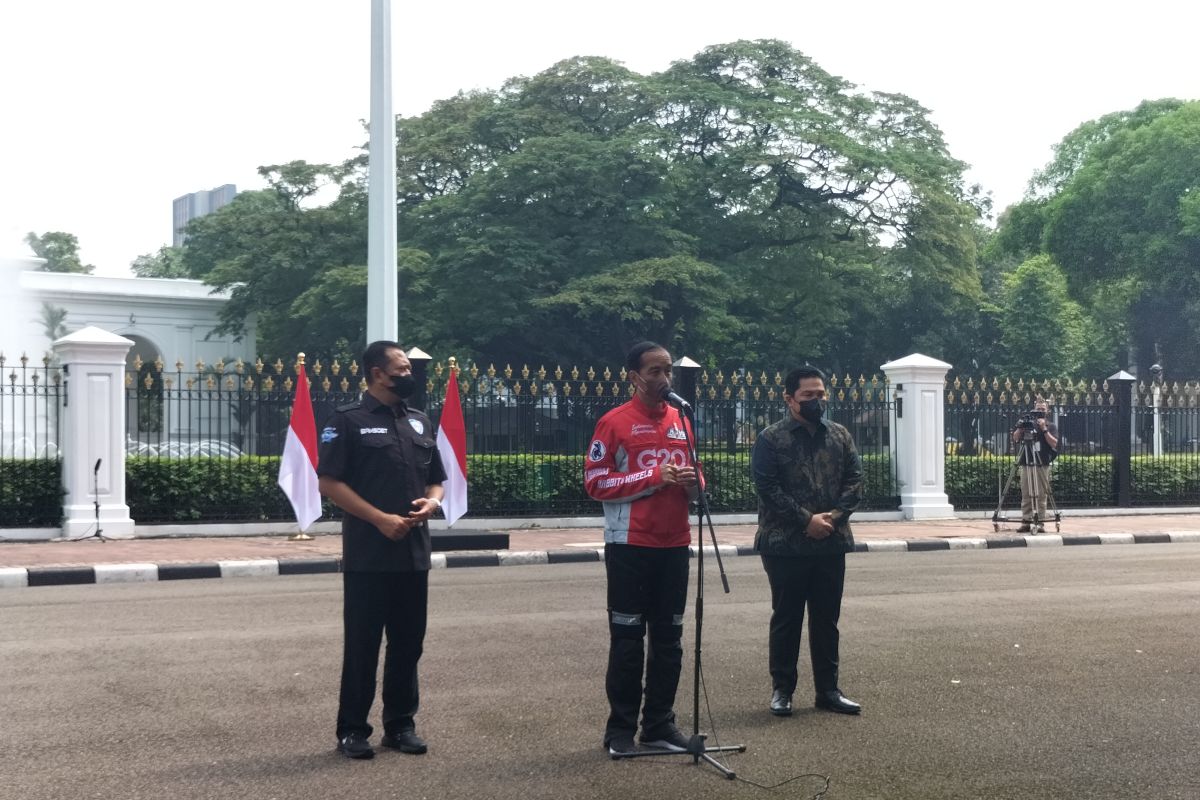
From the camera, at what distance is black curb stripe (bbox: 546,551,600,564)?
1515 cm

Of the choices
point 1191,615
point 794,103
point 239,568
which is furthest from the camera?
point 794,103

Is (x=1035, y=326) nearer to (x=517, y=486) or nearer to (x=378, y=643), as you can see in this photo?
(x=517, y=486)

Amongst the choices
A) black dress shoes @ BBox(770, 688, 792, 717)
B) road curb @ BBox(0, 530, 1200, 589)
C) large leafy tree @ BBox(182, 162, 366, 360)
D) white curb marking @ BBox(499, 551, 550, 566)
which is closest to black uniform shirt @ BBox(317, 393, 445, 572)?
black dress shoes @ BBox(770, 688, 792, 717)

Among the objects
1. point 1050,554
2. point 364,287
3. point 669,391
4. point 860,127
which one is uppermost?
point 860,127

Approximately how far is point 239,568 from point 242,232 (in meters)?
28.7

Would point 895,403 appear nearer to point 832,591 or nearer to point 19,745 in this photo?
point 832,591

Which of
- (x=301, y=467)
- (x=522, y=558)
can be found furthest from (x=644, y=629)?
(x=301, y=467)

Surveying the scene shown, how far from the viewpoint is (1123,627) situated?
29.9 ft

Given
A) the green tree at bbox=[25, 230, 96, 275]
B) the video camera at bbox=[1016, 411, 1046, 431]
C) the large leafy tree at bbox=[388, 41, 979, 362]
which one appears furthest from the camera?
the green tree at bbox=[25, 230, 96, 275]

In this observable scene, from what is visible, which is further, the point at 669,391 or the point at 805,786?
the point at 669,391

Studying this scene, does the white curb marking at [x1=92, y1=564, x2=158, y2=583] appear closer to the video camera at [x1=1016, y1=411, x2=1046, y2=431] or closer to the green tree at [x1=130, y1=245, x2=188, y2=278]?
the video camera at [x1=1016, y1=411, x2=1046, y2=431]

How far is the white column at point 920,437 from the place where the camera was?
2077cm

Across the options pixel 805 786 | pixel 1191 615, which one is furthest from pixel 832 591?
pixel 1191 615

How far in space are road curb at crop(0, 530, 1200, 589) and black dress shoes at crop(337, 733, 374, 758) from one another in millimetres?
5941
